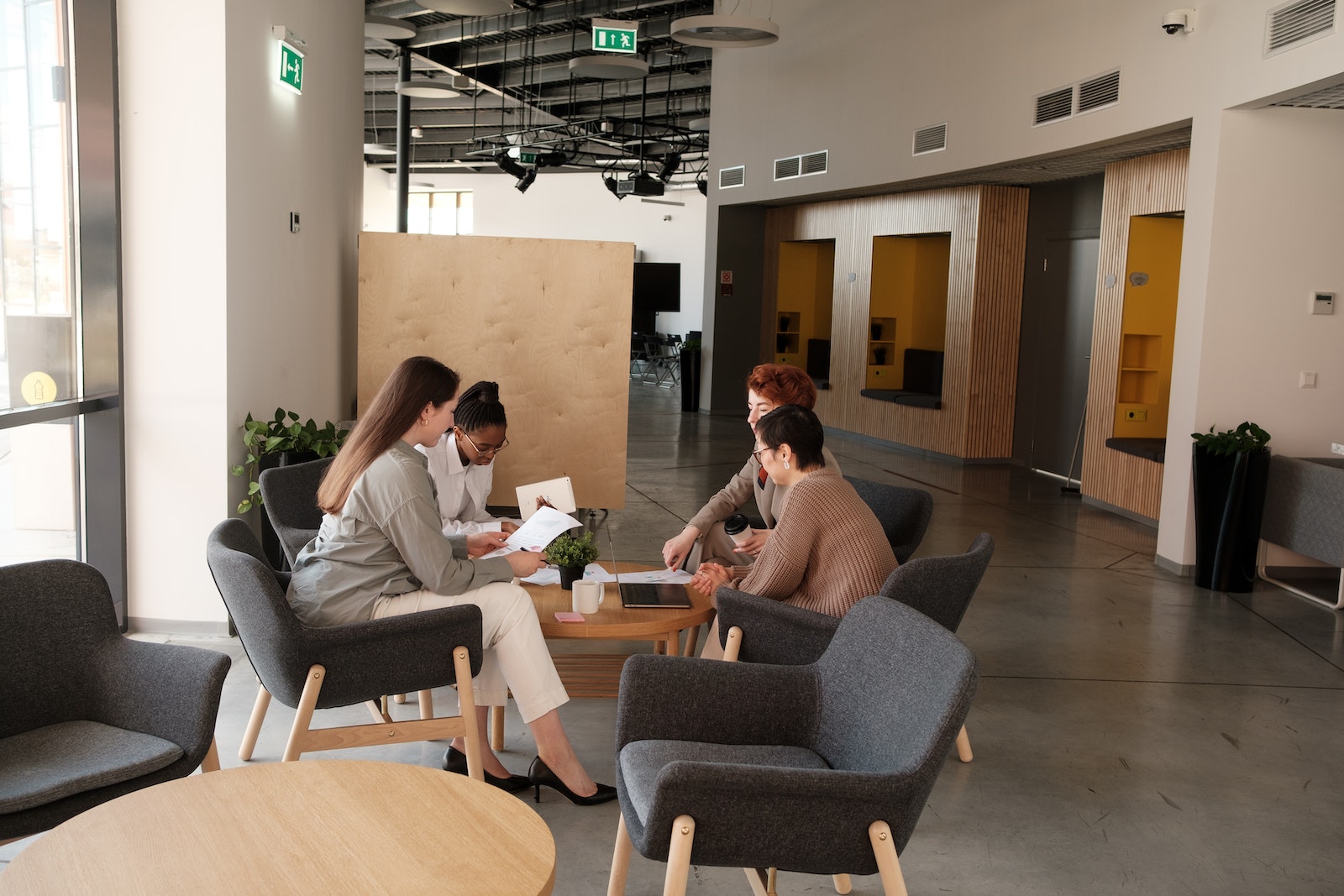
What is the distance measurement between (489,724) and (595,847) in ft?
3.11

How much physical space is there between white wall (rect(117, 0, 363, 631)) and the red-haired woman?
87.4 inches

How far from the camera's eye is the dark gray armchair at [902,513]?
4398 millimetres

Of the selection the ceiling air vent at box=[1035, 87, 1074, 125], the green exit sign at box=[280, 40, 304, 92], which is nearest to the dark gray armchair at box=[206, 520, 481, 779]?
the green exit sign at box=[280, 40, 304, 92]

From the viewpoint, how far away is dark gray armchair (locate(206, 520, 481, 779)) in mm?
3045

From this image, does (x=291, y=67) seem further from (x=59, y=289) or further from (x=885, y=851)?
(x=885, y=851)

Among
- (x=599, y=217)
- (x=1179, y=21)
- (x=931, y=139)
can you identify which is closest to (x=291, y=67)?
(x=1179, y=21)

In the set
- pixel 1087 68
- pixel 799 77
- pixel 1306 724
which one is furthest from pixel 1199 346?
pixel 799 77

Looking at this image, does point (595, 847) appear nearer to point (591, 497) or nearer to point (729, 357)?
point (591, 497)

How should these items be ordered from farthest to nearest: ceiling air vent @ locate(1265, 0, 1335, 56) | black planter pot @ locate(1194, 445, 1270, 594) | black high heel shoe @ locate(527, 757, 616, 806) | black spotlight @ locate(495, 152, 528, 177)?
black spotlight @ locate(495, 152, 528, 177)
black planter pot @ locate(1194, 445, 1270, 594)
ceiling air vent @ locate(1265, 0, 1335, 56)
black high heel shoe @ locate(527, 757, 616, 806)

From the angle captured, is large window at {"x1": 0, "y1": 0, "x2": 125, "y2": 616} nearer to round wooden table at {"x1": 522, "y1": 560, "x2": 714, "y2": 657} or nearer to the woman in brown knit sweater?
round wooden table at {"x1": 522, "y1": 560, "x2": 714, "y2": 657}

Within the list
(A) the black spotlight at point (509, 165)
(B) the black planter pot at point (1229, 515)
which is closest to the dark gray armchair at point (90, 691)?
(B) the black planter pot at point (1229, 515)


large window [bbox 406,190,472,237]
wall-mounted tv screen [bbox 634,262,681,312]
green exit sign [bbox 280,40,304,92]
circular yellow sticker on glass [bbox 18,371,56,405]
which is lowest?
circular yellow sticker on glass [bbox 18,371,56,405]

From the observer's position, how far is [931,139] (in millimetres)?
10461

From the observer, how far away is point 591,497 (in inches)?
297
